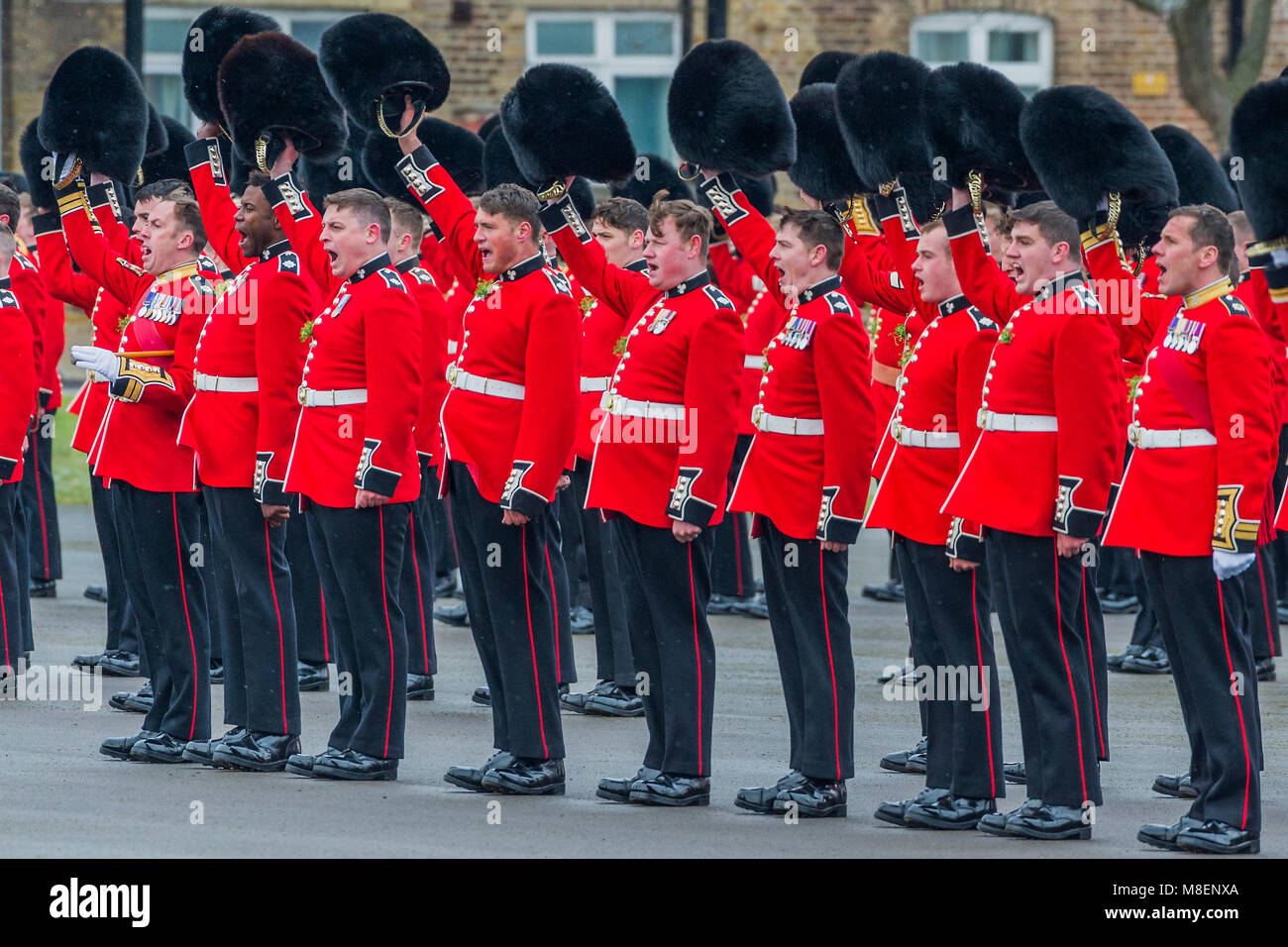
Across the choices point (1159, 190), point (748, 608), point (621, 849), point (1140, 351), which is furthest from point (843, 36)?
point (621, 849)

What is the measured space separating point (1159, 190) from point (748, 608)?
15.0ft

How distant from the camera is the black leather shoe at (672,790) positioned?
6234mm

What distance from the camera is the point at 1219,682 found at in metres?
5.70

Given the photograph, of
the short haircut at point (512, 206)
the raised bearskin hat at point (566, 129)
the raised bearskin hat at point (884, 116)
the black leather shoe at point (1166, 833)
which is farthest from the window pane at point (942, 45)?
the black leather shoe at point (1166, 833)

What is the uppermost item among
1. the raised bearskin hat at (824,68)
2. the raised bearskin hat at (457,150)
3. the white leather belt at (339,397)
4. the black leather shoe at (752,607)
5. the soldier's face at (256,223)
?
the raised bearskin hat at (824,68)

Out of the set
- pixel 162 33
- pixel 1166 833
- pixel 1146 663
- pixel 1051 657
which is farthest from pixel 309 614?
pixel 162 33

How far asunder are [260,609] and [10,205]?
9.41 ft

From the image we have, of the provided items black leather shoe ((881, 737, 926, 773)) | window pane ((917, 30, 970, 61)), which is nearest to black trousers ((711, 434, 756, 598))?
black leather shoe ((881, 737, 926, 773))

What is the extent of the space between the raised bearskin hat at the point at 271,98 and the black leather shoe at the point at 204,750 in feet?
6.04

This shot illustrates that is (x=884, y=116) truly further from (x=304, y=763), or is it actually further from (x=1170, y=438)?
Answer: (x=304, y=763)

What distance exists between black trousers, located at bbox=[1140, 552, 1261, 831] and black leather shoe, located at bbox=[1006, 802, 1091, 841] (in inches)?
12.3

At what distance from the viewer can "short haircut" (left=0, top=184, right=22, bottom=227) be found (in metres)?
8.63

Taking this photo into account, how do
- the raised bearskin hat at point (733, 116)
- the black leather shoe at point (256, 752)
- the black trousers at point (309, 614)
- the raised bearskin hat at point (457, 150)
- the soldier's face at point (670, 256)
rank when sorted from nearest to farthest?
the soldier's face at point (670, 256) → the black leather shoe at point (256, 752) → the raised bearskin hat at point (733, 116) → the black trousers at point (309, 614) → the raised bearskin hat at point (457, 150)

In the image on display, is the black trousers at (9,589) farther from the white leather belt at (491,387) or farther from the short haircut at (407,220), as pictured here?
the white leather belt at (491,387)
